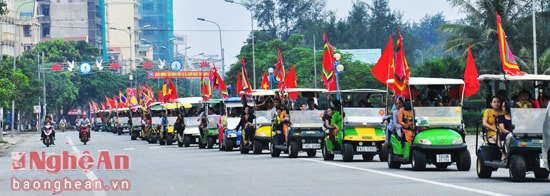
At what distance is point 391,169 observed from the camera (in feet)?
88.2

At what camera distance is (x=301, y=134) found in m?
34.6

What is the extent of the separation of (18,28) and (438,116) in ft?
435

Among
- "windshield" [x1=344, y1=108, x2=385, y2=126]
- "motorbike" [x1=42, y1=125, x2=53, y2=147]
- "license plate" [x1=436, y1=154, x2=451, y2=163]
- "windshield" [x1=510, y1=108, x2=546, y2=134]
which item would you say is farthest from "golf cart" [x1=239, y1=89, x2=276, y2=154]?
"motorbike" [x1=42, y1=125, x2=53, y2=147]

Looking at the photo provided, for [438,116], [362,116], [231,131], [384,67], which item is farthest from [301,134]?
[438,116]

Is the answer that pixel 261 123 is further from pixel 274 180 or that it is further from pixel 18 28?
pixel 18 28

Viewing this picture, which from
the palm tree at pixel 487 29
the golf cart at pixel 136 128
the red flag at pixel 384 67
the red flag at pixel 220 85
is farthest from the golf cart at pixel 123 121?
the red flag at pixel 384 67

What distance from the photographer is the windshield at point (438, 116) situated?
2642 centimetres

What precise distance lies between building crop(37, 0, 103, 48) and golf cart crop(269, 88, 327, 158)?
518 ft

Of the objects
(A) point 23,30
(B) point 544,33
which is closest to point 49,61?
(A) point 23,30

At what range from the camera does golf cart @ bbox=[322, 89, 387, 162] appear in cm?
3103

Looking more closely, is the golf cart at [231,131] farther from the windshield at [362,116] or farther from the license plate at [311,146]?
the windshield at [362,116]

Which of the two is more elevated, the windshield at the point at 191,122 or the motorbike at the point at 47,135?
the windshield at the point at 191,122

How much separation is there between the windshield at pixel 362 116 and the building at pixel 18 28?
11686cm

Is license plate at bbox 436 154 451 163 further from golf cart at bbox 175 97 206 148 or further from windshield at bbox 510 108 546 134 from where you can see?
golf cart at bbox 175 97 206 148
